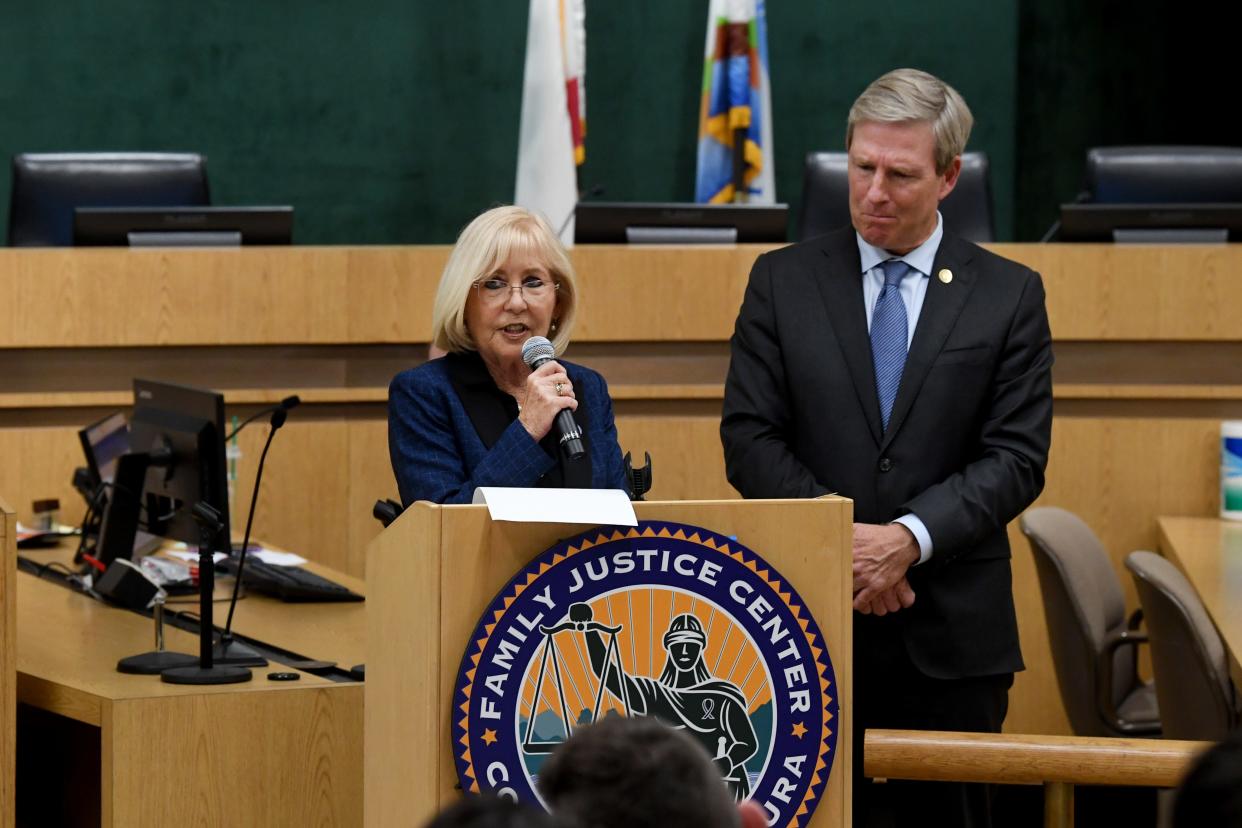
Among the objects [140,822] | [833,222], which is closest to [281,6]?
[833,222]

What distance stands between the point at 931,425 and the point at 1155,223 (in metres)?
2.61

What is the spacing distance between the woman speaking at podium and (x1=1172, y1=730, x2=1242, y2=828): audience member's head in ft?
5.16

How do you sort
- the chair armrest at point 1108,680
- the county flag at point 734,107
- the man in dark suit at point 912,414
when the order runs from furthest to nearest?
1. the county flag at point 734,107
2. the chair armrest at point 1108,680
3. the man in dark suit at point 912,414

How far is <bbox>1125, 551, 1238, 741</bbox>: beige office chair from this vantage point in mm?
3326

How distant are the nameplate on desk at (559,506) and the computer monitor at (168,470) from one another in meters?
1.70

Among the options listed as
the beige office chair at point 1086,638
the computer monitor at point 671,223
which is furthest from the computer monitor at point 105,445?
the beige office chair at point 1086,638

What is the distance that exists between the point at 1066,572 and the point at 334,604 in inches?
65.9

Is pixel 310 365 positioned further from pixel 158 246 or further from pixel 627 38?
pixel 627 38

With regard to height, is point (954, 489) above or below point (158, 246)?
below

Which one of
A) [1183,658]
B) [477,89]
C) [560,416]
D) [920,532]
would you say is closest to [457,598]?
[560,416]

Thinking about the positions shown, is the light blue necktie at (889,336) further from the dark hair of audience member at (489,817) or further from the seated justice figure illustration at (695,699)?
the dark hair of audience member at (489,817)

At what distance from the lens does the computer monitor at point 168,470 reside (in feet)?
12.3

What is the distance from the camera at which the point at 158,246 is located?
5184 mm

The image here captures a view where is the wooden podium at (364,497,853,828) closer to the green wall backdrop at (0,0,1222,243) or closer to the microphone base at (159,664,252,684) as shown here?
the microphone base at (159,664,252,684)
